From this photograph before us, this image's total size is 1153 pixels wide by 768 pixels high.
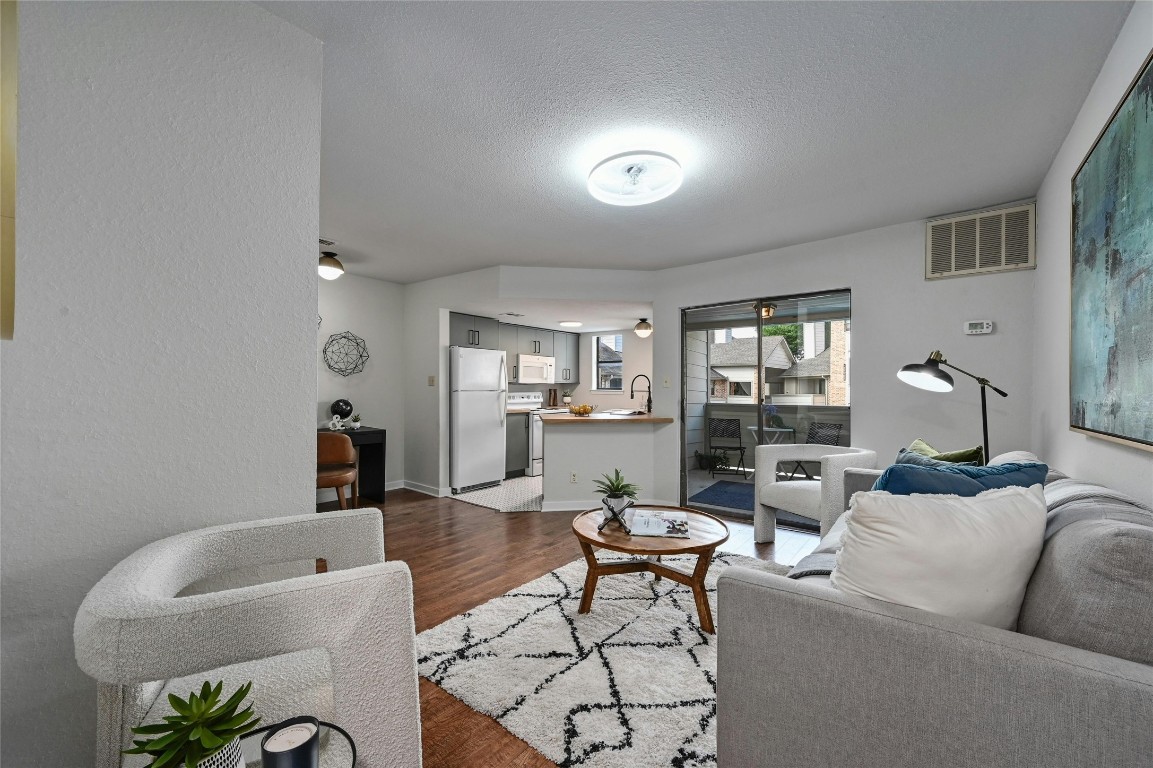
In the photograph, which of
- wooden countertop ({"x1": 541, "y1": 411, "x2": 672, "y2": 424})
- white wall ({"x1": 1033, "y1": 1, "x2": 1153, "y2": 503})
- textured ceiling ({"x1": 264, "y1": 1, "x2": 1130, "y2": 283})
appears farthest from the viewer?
wooden countertop ({"x1": 541, "y1": 411, "x2": 672, "y2": 424})

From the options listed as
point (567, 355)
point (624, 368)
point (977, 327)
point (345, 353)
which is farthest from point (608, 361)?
point (977, 327)

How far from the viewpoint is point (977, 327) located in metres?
3.12

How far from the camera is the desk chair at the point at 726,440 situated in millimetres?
4473

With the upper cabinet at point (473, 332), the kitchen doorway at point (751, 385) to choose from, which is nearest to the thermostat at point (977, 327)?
the kitchen doorway at point (751, 385)

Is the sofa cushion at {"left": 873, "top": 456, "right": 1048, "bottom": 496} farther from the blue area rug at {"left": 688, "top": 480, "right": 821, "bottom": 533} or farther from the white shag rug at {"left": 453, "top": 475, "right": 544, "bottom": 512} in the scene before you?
the white shag rug at {"left": 453, "top": 475, "right": 544, "bottom": 512}

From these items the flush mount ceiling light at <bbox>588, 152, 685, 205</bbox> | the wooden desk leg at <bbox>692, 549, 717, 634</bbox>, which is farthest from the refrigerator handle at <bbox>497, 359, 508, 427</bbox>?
the wooden desk leg at <bbox>692, 549, 717, 634</bbox>

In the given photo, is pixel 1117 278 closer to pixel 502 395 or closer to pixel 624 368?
pixel 502 395

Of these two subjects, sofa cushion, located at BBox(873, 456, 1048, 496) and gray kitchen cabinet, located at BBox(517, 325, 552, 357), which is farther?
gray kitchen cabinet, located at BBox(517, 325, 552, 357)

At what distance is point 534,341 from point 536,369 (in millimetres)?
410

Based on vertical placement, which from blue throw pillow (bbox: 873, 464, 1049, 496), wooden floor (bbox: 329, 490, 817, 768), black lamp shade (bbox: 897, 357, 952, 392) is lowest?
wooden floor (bbox: 329, 490, 817, 768)

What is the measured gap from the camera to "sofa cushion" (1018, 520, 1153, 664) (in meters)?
0.89

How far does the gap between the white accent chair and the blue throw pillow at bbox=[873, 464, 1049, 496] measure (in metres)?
1.35

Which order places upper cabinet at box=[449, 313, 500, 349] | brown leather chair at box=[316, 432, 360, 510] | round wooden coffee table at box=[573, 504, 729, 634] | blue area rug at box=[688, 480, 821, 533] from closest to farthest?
round wooden coffee table at box=[573, 504, 729, 634]
brown leather chair at box=[316, 432, 360, 510]
blue area rug at box=[688, 480, 821, 533]
upper cabinet at box=[449, 313, 500, 349]

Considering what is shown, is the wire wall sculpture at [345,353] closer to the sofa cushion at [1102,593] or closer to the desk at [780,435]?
the desk at [780,435]
